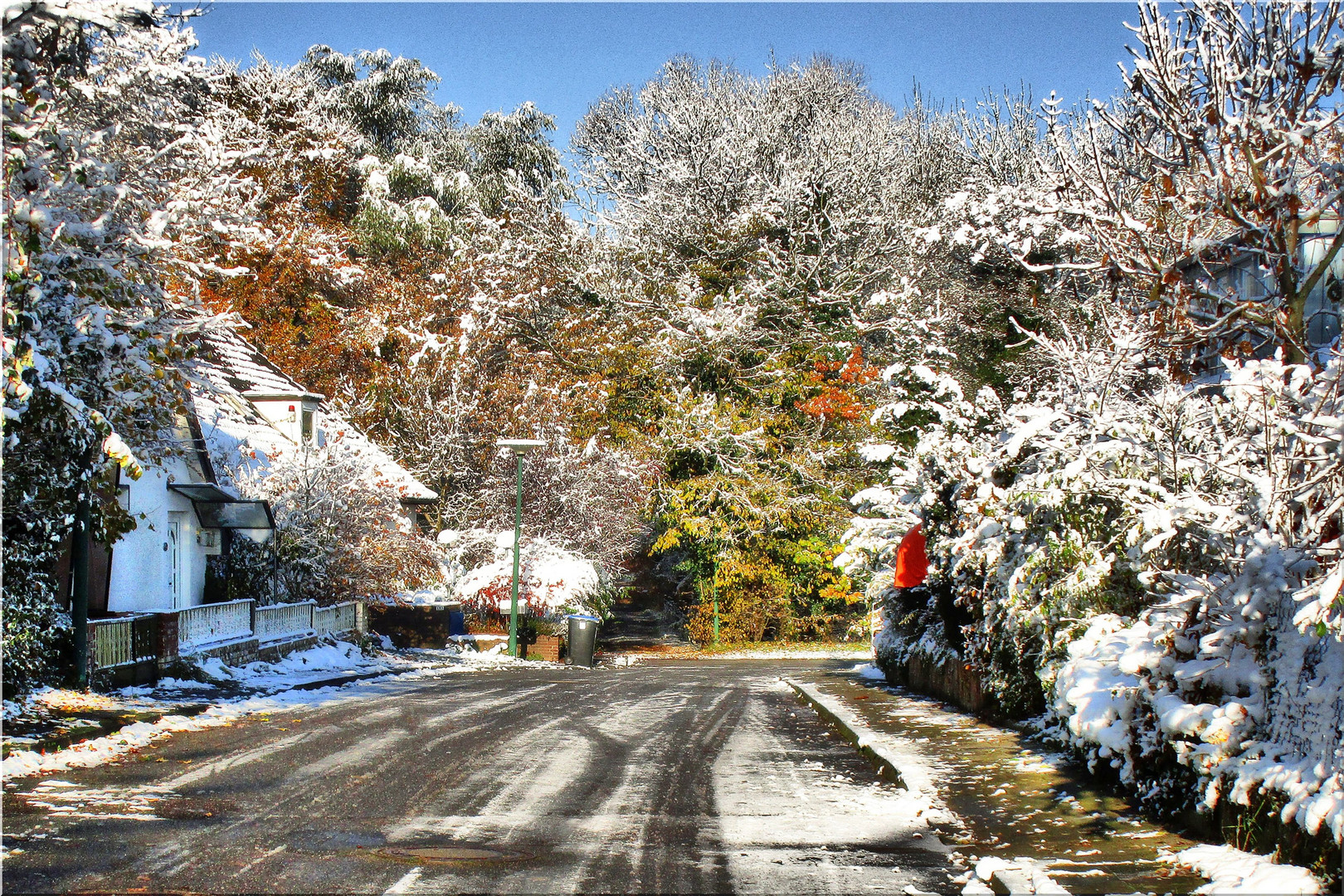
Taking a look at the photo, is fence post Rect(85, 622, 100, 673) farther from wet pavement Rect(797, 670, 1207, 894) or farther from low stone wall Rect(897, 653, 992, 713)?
low stone wall Rect(897, 653, 992, 713)

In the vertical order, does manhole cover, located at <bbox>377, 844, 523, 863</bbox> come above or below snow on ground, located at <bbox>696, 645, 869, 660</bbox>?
above

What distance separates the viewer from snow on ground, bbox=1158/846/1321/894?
583cm

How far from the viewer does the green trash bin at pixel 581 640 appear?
30172 millimetres

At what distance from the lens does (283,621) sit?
22.4 metres

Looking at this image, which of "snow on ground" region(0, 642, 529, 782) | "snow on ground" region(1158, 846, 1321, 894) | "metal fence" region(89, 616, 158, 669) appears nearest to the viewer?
"snow on ground" region(1158, 846, 1321, 894)

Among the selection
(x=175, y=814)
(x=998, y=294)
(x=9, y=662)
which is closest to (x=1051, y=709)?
(x=175, y=814)

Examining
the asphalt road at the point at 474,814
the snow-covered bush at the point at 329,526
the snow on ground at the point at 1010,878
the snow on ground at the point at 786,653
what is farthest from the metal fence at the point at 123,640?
the snow on ground at the point at 786,653

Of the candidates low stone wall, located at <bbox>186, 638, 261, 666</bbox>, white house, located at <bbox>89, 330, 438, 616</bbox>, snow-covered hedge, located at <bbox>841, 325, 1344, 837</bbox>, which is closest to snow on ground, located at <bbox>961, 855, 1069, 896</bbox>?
snow-covered hedge, located at <bbox>841, 325, 1344, 837</bbox>

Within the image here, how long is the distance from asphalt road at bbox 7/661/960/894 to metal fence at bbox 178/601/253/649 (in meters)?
4.93

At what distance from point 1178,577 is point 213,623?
16.3 metres

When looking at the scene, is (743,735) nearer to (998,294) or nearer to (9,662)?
(9,662)

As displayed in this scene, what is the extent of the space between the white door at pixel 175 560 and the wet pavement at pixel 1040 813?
1504cm

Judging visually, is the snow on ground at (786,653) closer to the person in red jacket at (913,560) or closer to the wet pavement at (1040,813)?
the person in red jacket at (913,560)

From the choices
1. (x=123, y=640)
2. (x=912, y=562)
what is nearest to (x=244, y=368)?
(x=123, y=640)
